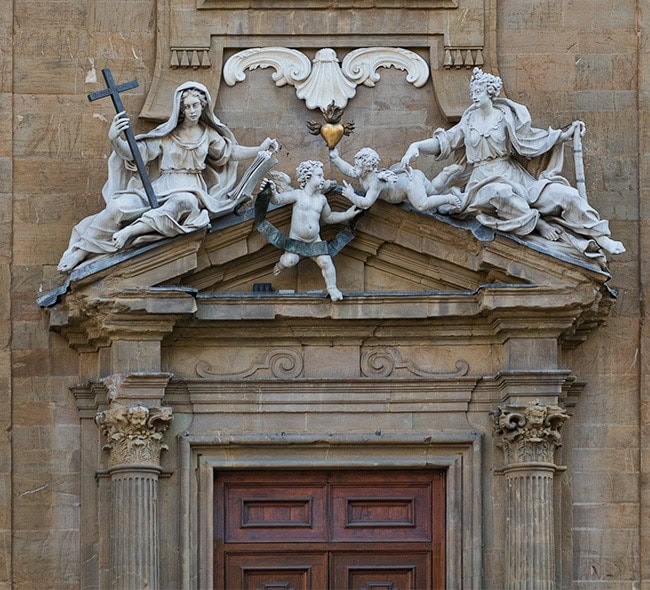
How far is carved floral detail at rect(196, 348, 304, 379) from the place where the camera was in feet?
70.2

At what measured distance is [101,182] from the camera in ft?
71.4

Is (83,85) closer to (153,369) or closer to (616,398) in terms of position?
(153,369)

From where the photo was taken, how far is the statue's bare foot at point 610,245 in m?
21.0

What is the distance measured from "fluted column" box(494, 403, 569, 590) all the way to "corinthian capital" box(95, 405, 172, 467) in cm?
252

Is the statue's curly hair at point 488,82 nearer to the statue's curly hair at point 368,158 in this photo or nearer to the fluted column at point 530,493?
the statue's curly hair at point 368,158

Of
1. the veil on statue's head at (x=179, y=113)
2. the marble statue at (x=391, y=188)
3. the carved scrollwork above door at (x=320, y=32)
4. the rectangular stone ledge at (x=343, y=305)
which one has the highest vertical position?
the carved scrollwork above door at (x=320, y=32)

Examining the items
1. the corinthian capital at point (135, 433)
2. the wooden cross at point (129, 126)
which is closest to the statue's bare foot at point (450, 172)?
the wooden cross at point (129, 126)

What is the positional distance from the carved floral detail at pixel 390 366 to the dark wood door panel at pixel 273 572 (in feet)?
4.82

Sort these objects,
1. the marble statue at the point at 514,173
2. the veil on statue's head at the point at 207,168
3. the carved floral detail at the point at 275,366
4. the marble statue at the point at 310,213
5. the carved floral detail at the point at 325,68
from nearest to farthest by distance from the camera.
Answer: the marble statue at the point at 514,173 < the marble statue at the point at 310,213 < the veil on statue's head at the point at 207,168 < the carved floral detail at the point at 275,366 < the carved floral detail at the point at 325,68

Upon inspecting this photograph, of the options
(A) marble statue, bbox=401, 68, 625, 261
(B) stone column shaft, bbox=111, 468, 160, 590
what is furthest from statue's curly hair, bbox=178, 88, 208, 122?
(B) stone column shaft, bbox=111, 468, 160, 590

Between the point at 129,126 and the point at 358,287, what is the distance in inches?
82.4

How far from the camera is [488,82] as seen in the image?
21.3 meters

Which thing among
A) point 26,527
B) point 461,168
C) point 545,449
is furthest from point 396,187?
point 26,527

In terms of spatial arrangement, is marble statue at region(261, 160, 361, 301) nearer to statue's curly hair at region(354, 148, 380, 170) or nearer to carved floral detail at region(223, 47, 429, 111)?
statue's curly hair at region(354, 148, 380, 170)
